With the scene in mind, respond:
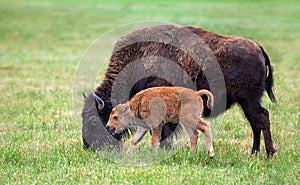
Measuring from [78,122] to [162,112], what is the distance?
3.14m

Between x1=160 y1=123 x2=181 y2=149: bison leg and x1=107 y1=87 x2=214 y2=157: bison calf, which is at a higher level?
x1=107 y1=87 x2=214 y2=157: bison calf

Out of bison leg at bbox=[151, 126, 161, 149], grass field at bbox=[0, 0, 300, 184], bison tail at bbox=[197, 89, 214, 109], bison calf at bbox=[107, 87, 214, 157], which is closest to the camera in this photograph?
grass field at bbox=[0, 0, 300, 184]

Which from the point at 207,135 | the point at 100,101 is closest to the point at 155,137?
the point at 207,135

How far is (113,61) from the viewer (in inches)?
380

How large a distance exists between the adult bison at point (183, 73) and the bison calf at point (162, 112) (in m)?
0.52

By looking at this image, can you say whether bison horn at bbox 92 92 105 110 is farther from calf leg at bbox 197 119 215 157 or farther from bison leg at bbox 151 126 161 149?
calf leg at bbox 197 119 215 157

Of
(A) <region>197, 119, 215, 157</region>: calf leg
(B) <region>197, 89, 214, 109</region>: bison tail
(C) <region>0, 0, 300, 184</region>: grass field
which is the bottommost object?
(C) <region>0, 0, 300, 184</region>: grass field

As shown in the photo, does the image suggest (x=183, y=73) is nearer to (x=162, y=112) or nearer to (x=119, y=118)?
(x=162, y=112)

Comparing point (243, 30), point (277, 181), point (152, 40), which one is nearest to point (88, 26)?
point (243, 30)

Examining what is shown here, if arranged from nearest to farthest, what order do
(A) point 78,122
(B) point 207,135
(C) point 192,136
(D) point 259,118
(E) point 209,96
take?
(B) point 207,135 → (E) point 209,96 → (C) point 192,136 → (D) point 259,118 → (A) point 78,122

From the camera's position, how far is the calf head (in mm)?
8438

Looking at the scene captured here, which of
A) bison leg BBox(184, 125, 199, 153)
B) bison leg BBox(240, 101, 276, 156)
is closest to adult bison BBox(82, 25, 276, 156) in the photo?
bison leg BBox(240, 101, 276, 156)

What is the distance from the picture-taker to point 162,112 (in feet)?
27.0

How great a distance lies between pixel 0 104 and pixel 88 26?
18580mm
